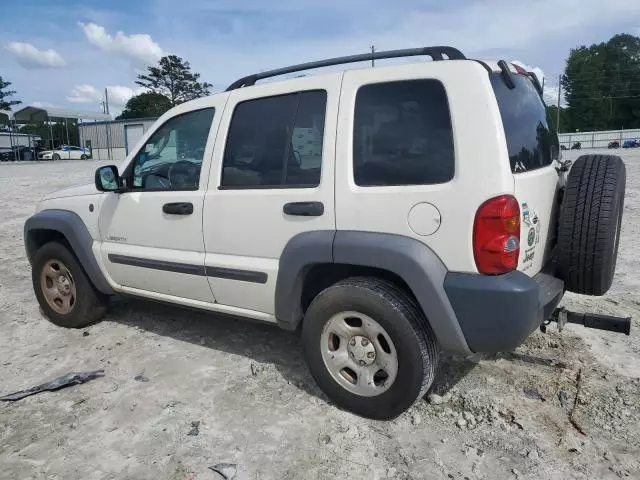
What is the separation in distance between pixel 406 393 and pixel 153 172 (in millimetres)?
2457

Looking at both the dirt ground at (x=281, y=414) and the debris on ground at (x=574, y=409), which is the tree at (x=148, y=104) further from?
the debris on ground at (x=574, y=409)

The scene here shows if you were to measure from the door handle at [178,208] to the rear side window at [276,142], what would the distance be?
33cm

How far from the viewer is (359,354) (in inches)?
117

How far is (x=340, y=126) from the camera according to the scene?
295 cm

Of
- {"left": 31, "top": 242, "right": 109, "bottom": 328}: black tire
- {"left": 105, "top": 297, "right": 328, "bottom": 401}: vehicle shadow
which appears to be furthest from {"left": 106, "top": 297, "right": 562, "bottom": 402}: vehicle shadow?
{"left": 31, "top": 242, "right": 109, "bottom": 328}: black tire

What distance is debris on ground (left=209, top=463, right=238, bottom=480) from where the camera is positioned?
256 centimetres

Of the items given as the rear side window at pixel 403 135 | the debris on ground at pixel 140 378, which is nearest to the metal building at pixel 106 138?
the debris on ground at pixel 140 378

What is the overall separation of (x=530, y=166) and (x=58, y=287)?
13.1ft

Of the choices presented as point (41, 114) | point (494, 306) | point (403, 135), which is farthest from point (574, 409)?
point (41, 114)

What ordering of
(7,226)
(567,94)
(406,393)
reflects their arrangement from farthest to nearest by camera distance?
(567,94)
(7,226)
(406,393)

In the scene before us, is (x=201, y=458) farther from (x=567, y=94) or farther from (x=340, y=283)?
(x=567, y=94)

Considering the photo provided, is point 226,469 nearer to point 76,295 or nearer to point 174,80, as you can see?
point 76,295

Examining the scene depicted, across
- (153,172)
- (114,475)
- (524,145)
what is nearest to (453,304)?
(524,145)

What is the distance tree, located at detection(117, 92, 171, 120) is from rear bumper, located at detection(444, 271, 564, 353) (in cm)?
6842
